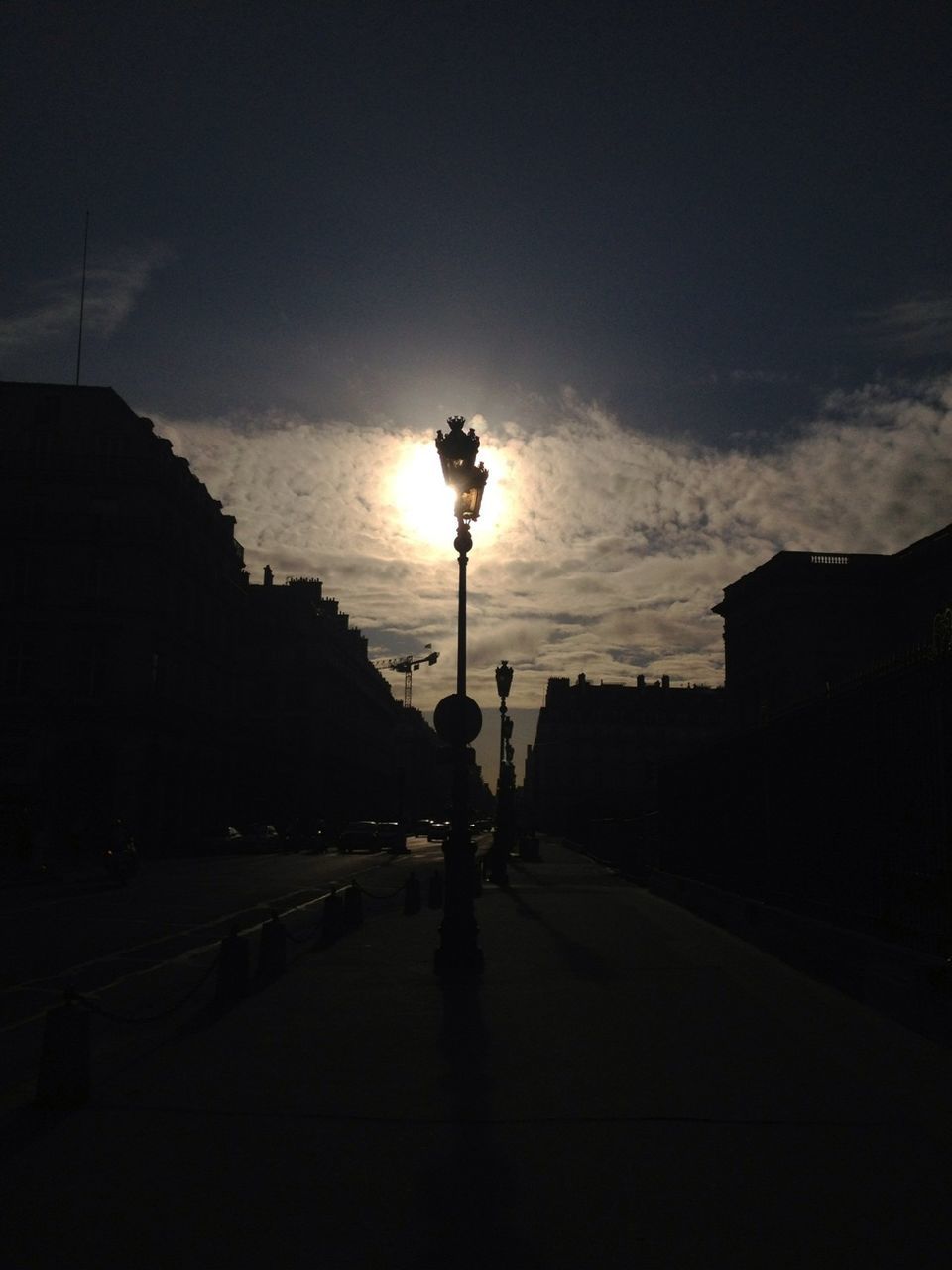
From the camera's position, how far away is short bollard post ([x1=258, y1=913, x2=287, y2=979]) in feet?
39.4

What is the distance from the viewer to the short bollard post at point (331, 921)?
15578 mm

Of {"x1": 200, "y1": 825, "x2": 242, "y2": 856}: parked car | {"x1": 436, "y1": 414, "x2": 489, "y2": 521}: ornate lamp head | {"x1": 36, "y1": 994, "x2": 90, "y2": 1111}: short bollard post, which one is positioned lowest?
{"x1": 200, "y1": 825, "x2": 242, "y2": 856}: parked car

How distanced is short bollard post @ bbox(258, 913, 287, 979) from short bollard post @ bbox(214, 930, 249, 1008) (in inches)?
58.1

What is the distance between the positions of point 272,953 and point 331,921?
3.94 metres

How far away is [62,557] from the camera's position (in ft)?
158

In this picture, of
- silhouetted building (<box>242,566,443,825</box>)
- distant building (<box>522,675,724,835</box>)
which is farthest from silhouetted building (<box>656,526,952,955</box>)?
distant building (<box>522,675,724,835</box>)

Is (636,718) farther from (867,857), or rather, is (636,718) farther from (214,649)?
(867,857)

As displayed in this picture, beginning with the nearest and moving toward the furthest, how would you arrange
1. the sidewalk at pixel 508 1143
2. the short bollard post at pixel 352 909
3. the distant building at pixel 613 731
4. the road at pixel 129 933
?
the sidewalk at pixel 508 1143
the road at pixel 129 933
the short bollard post at pixel 352 909
the distant building at pixel 613 731

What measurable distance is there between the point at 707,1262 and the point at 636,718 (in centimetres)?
14648

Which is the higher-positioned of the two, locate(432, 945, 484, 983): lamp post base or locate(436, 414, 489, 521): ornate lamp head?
locate(436, 414, 489, 521): ornate lamp head

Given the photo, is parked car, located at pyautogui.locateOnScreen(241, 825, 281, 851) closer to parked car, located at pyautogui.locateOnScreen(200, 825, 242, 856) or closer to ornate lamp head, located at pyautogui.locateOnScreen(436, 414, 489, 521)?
parked car, located at pyautogui.locateOnScreen(200, 825, 242, 856)

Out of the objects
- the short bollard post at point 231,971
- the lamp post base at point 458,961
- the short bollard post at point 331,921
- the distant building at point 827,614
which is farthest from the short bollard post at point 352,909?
the distant building at point 827,614

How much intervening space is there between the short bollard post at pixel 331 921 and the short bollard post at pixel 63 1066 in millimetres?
8906

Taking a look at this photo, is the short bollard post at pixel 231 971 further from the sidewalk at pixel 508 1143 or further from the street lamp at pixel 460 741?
the street lamp at pixel 460 741
